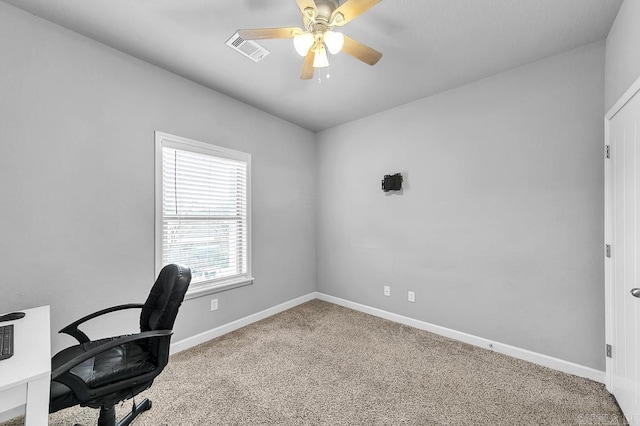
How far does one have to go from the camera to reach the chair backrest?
153cm

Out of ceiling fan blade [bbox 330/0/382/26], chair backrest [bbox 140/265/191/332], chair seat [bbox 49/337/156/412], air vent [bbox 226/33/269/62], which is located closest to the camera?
chair seat [bbox 49/337/156/412]

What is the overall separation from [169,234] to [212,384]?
4.55ft

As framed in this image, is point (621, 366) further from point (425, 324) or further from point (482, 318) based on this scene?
point (425, 324)

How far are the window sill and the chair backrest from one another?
813 millimetres

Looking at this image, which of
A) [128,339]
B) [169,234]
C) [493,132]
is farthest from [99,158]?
[493,132]

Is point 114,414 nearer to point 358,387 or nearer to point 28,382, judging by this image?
point 28,382

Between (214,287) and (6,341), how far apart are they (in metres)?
1.64

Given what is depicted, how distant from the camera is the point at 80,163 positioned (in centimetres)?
204

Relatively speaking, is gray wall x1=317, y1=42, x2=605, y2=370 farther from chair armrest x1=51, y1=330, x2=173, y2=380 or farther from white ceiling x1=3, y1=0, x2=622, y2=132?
chair armrest x1=51, y1=330, x2=173, y2=380

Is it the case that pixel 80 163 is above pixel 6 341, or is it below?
above

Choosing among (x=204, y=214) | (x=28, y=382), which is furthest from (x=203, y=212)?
(x=28, y=382)

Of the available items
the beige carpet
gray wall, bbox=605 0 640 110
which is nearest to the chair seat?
the beige carpet

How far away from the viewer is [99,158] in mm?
2131

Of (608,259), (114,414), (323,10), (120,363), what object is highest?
(323,10)
